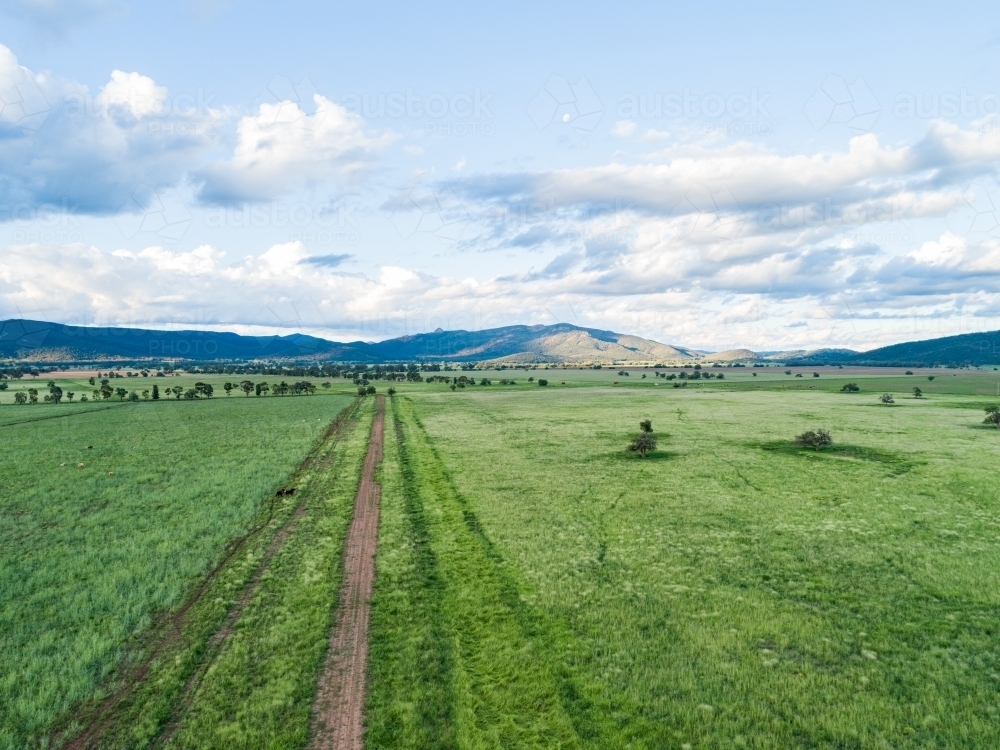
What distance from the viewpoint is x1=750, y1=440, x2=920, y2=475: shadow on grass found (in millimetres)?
38263

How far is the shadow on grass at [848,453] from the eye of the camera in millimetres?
38263

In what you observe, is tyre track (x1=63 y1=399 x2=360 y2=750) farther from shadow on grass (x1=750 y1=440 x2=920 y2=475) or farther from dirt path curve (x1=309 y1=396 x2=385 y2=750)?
shadow on grass (x1=750 y1=440 x2=920 y2=475)

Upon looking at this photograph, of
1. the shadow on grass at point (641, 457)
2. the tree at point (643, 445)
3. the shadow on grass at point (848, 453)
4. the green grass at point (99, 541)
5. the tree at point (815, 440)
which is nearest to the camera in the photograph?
the green grass at point (99, 541)

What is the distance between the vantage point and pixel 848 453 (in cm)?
4297

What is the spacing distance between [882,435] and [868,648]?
1868 inches

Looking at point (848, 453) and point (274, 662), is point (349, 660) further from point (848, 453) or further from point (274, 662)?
point (848, 453)

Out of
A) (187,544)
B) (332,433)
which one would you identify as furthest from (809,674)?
(332,433)

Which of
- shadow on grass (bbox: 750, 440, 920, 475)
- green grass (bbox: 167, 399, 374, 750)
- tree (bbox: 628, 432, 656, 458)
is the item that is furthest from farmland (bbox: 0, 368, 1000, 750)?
tree (bbox: 628, 432, 656, 458)

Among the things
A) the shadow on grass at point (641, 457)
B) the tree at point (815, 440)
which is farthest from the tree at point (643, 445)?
the tree at point (815, 440)

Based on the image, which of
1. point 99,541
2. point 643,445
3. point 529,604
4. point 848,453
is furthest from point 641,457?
point 99,541

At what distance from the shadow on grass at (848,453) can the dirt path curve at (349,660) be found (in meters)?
Result: 36.1

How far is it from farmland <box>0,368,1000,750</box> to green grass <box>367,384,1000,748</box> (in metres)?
0.09

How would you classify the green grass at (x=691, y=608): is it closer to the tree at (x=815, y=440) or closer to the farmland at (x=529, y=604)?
the farmland at (x=529, y=604)

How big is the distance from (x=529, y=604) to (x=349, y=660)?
593 centimetres
